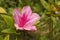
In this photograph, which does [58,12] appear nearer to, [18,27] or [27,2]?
[27,2]

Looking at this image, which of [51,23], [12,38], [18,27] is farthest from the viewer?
[51,23]

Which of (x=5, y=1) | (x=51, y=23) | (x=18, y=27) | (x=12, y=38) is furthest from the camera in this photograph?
(x=5, y=1)

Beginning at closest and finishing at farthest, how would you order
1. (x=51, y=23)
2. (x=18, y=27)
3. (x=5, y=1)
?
(x=18, y=27), (x=51, y=23), (x=5, y=1)

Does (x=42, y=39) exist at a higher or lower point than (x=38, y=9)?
lower

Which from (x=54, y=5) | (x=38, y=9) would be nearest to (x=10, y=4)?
(x=38, y=9)

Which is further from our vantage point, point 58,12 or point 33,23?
point 58,12

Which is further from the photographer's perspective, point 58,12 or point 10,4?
point 10,4

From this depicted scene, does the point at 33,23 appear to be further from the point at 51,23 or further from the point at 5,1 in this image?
the point at 5,1

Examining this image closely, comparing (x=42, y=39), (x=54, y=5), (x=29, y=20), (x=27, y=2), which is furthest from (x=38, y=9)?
(x=29, y=20)

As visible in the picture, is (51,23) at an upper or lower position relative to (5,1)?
lower

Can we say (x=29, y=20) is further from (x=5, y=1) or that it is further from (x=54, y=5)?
(x=5, y=1)
